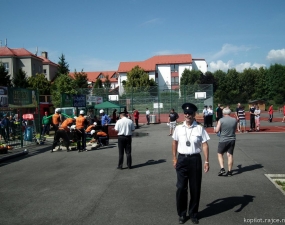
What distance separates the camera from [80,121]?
42.9ft

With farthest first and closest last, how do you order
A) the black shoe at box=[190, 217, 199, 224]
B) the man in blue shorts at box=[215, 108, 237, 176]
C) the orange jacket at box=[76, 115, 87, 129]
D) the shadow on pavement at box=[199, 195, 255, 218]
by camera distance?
the orange jacket at box=[76, 115, 87, 129]
the man in blue shorts at box=[215, 108, 237, 176]
the shadow on pavement at box=[199, 195, 255, 218]
the black shoe at box=[190, 217, 199, 224]

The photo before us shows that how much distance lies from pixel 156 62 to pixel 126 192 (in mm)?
81547

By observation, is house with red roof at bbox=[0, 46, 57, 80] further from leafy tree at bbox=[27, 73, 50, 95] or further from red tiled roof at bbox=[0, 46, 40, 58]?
leafy tree at bbox=[27, 73, 50, 95]

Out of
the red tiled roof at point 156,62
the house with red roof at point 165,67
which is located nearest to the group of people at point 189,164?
the red tiled roof at point 156,62

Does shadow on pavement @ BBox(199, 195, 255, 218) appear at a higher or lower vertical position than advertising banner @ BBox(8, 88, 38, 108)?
lower

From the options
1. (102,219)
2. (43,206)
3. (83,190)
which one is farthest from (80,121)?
(102,219)

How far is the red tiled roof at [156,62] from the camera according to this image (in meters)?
84.4

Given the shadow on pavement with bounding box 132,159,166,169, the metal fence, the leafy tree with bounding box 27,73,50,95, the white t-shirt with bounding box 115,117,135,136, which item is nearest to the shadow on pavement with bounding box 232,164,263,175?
the shadow on pavement with bounding box 132,159,166,169

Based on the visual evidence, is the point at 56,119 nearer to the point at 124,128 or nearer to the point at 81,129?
the point at 81,129

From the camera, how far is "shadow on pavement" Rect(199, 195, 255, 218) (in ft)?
17.4

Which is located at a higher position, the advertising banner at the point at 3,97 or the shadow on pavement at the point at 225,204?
the advertising banner at the point at 3,97

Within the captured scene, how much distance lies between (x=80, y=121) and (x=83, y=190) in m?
6.46

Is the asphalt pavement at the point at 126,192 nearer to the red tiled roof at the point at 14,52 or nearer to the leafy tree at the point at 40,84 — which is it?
the leafy tree at the point at 40,84

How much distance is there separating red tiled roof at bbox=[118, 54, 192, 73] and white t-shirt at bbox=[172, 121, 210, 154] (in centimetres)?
7934
